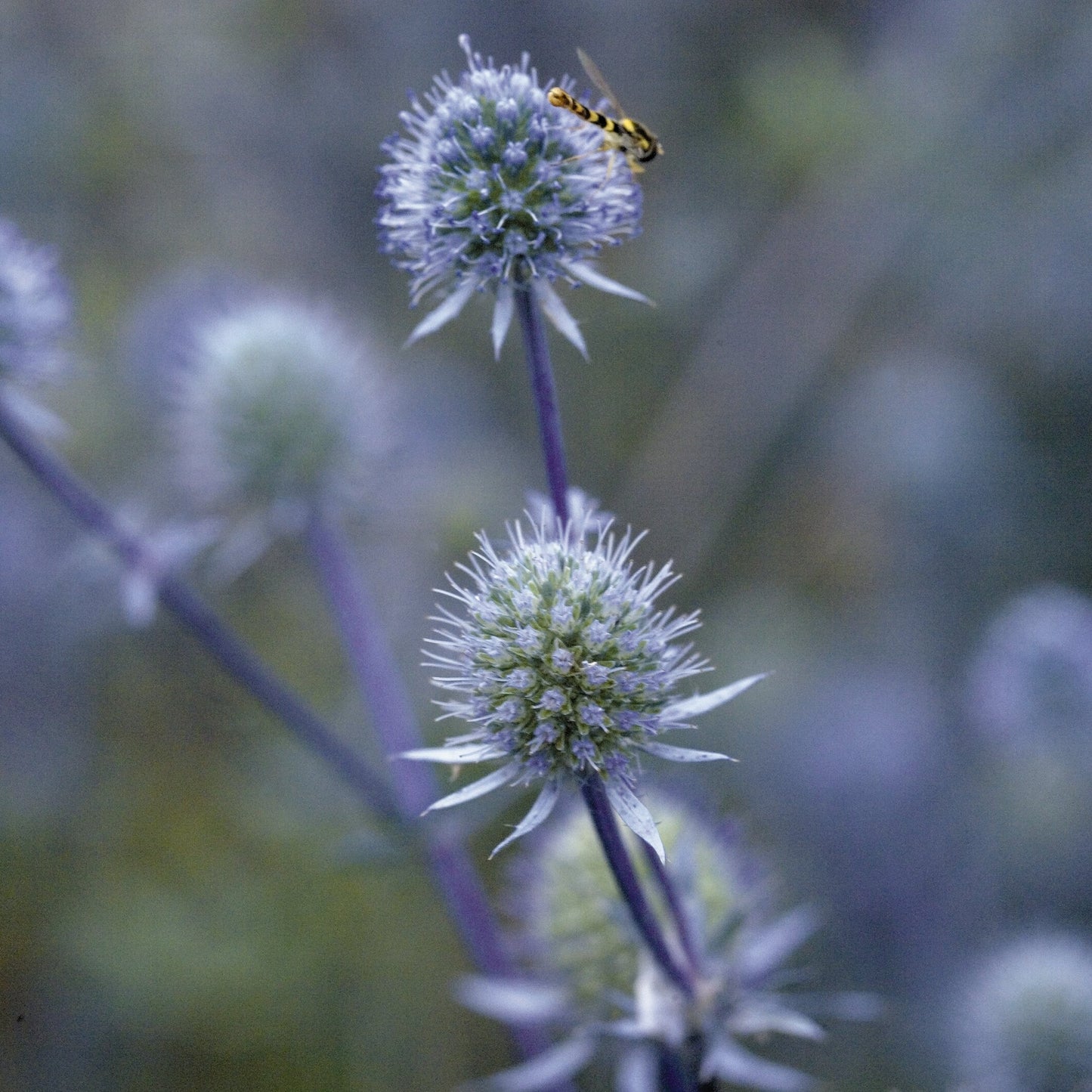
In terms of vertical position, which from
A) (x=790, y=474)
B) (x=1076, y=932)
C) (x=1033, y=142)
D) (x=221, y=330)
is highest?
(x=1033, y=142)

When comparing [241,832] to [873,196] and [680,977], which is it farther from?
[873,196]

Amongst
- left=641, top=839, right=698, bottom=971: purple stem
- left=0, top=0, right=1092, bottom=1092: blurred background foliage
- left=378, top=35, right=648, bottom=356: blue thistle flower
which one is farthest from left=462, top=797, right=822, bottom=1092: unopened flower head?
left=0, top=0, right=1092, bottom=1092: blurred background foliage

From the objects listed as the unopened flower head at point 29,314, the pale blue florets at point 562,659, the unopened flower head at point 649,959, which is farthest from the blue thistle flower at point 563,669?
the unopened flower head at point 29,314

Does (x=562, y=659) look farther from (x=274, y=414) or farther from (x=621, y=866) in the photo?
(x=274, y=414)

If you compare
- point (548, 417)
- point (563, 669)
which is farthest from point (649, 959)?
point (548, 417)

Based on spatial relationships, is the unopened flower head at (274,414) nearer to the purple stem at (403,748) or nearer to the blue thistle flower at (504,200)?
the purple stem at (403,748)

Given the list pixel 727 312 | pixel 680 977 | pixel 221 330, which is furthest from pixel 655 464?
pixel 680 977
